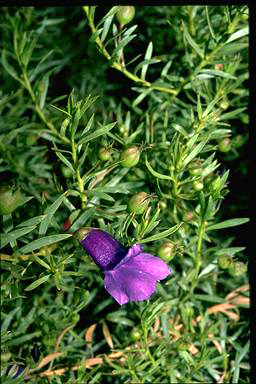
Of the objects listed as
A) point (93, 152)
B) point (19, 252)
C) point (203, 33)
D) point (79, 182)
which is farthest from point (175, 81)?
point (19, 252)

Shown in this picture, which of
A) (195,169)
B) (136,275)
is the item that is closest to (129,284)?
(136,275)

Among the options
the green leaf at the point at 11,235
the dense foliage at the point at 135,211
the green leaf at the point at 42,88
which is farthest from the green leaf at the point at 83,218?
the green leaf at the point at 42,88

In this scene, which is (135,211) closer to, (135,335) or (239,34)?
(135,335)

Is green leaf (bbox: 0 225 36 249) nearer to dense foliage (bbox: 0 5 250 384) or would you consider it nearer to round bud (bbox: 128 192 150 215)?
dense foliage (bbox: 0 5 250 384)

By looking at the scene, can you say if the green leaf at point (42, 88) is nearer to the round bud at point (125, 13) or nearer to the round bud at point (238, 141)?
the round bud at point (125, 13)

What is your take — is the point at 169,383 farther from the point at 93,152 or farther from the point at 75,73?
the point at 75,73

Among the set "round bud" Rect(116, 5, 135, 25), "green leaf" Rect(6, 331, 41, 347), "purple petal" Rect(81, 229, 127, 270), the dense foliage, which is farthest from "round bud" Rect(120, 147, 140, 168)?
"green leaf" Rect(6, 331, 41, 347)
